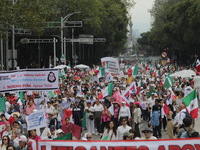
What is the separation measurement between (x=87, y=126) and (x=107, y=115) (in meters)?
2.44

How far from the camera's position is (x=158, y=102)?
57.1 feet

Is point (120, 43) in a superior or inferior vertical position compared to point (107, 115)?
superior

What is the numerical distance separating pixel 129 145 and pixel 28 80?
352 inches

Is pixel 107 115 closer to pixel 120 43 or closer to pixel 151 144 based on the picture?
pixel 151 144

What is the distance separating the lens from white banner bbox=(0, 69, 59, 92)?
52.8ft

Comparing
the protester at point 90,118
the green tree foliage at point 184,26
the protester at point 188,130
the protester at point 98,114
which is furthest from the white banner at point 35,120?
the green tree foliage at point 184,26

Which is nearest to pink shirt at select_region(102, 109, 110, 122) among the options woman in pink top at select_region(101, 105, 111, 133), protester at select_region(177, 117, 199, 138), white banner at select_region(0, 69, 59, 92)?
woman in pink top at select_region(101, 105, 111, 133)

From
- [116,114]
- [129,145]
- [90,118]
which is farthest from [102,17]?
[129,145]

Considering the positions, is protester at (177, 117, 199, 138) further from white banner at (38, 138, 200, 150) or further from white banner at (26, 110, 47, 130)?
white banner at (26, 110, 47, 130)

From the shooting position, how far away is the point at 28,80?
1636 cm

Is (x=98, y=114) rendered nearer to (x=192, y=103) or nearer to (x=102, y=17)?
(x=192, y=103)

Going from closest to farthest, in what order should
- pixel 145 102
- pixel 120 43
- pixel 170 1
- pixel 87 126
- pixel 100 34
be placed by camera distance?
pixel 87 126 → pixel 145 102 → pixel 100 34 → pixel 120 43 → pixel 170 1

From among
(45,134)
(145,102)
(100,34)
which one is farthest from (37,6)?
(100,34)

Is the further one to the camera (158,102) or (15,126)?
(158,102)
